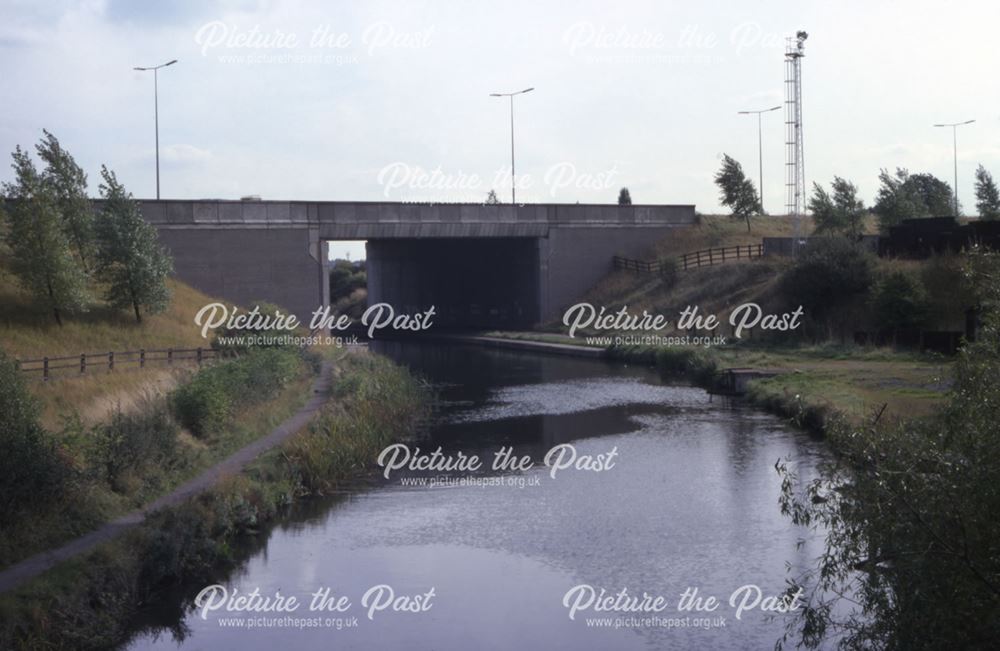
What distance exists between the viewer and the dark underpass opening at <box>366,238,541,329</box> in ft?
226

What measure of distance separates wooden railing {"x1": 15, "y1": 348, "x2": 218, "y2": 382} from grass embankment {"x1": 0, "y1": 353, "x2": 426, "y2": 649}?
589 centimetres

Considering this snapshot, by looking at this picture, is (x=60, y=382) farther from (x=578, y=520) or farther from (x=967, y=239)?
(x=967, y=239)

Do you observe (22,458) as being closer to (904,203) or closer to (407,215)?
(407,215)

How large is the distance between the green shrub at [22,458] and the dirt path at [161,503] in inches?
40.0

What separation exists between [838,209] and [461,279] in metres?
25.3

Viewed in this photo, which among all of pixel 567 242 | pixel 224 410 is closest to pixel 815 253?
pixel 567 242

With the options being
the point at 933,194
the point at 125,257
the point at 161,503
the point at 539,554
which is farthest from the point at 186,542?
the point at 933,194

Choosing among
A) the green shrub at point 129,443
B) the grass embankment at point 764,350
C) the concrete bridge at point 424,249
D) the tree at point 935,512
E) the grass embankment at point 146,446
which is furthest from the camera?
the concrete bridge at point 424,249

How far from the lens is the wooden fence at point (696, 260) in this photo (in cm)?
6381

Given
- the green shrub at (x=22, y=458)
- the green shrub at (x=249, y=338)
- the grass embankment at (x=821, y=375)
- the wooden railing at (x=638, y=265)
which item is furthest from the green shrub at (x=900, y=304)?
the green shrub at (x=22, y=458)

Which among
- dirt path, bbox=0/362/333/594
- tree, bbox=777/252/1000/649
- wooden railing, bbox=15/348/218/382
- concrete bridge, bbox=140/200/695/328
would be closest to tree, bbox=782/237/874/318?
concrete bridge, bbox=140/200/695/328

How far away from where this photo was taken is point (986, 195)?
64125mm

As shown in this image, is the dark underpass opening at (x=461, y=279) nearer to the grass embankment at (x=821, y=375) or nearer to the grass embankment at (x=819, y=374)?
the grass embankment at (x=819, y=374)

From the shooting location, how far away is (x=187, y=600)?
17375 mm
